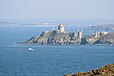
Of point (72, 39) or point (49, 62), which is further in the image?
point (72, 39)

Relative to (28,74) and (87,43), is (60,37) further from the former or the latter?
(28,74)

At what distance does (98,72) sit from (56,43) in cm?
10487

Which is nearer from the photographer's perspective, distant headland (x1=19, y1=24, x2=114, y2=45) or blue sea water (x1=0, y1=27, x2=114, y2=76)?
blue sea water (x1=0, y1=27, x2=114, y2=76)

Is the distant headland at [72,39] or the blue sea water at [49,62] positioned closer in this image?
the blue sea water at [49,62]

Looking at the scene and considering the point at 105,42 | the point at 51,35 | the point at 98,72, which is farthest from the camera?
the point at 51,35

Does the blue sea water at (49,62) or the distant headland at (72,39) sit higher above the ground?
the blue sea water at (49,62)

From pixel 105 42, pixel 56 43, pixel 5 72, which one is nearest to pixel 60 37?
pixel 56 43

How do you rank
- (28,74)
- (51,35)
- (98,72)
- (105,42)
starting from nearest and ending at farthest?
(98,72) → (28,74) → (105,42) → (51,35)

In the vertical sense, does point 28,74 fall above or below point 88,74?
below

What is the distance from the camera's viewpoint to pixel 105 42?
11888cm

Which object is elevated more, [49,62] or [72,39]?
[49,62]

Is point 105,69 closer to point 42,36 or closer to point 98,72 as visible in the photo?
point 98,72

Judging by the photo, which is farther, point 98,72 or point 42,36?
point 42,36

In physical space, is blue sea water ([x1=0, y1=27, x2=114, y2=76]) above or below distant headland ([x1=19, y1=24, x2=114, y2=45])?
above
